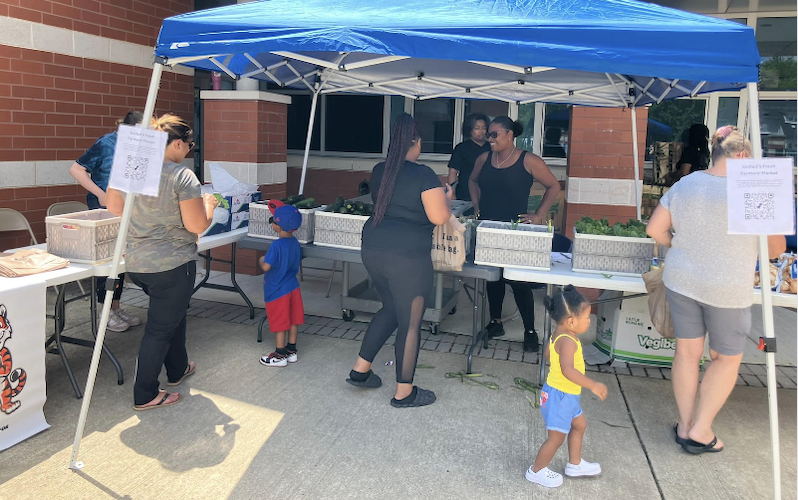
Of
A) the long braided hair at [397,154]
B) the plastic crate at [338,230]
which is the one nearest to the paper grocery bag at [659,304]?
the long braided hair at [397,154]

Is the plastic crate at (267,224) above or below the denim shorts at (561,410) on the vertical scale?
above

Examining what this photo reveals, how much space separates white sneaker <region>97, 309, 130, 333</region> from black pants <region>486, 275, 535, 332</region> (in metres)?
3.17

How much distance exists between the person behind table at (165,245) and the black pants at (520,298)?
97.6 inches

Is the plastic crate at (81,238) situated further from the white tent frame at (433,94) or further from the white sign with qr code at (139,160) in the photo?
the white sign with qr code at (139,160)

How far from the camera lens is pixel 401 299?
3922 millimetres

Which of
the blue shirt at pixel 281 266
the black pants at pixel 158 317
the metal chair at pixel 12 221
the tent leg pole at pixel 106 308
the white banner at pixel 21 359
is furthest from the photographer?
the metal chair at pixel 12 221

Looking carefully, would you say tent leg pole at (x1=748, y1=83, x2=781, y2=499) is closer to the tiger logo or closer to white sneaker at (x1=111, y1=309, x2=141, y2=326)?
the tiger logo

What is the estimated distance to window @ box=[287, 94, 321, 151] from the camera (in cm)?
952

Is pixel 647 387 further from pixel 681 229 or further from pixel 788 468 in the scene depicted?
pixel 681 229

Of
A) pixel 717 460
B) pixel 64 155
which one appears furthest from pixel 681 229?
pixel 64 155

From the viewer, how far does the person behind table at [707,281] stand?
3.30m

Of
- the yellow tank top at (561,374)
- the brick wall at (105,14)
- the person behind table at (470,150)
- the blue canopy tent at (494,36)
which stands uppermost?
the brick wall at (105,14)

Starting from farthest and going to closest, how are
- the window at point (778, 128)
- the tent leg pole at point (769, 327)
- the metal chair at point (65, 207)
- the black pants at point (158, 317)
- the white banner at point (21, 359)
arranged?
the window at point (778, 128)
the metal chair at point (65, 207)
the black pants at point (158, 317)
the white banner at point (21, 359)
the tent leg pole at point (769, 327)

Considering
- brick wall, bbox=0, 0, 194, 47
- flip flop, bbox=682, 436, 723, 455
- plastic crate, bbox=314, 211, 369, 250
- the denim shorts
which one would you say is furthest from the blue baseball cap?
brick wall, bbox=0, 0, 194, 47
